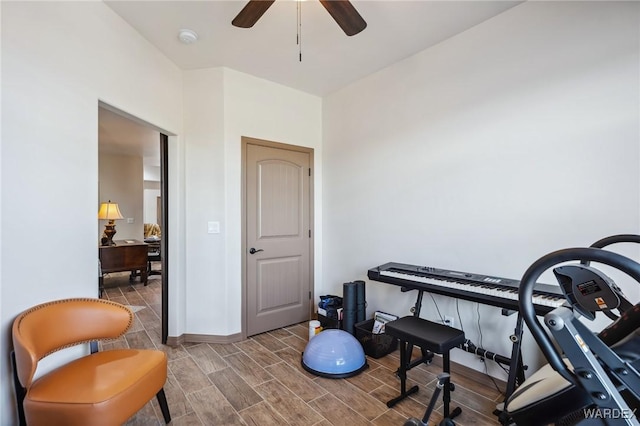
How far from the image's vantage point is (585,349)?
0.77 m

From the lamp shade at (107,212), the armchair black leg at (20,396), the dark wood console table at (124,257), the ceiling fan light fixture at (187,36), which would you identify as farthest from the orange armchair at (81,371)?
the lamp shade at (107,212)

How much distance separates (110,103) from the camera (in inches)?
90.0

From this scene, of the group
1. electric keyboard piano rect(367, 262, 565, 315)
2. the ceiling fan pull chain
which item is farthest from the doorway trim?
electric keyboard piano rect(367, 262, 565, 315)

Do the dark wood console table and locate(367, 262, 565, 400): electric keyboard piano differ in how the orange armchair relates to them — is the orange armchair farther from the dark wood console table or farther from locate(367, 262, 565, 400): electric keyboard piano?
the dark wood console table

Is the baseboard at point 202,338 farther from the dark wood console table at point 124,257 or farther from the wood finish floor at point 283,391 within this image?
the dark wood console table at point 124,257

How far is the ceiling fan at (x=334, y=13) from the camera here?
5.58ft

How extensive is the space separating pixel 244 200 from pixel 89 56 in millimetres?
1720

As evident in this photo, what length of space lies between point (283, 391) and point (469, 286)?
1555 millimetres

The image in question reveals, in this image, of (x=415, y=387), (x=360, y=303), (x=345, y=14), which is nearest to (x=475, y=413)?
(x=415, y=387)

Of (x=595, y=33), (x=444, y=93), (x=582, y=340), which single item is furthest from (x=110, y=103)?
(x=595, y=33)

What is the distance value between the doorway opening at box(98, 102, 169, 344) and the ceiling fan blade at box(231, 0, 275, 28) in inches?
48.8

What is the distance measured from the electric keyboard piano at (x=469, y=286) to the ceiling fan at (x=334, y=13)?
1.80 metres

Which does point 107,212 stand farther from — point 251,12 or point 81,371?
point 251,12

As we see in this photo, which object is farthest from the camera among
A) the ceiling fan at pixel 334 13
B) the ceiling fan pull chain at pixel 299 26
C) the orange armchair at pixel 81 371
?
the ceiling fan pull chain at pixel 299 26
